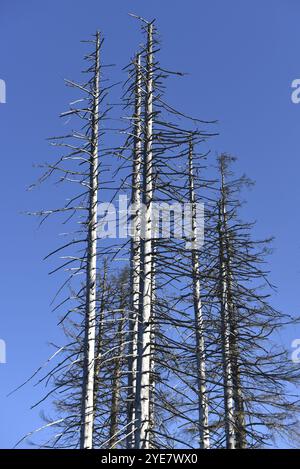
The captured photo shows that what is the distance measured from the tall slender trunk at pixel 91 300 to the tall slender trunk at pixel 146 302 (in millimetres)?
1191

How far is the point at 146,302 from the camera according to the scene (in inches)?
383

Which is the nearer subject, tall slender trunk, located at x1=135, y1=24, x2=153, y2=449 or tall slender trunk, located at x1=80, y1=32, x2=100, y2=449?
tall slender trunk, located at x1=135, y1=24, x2=153, y2=449

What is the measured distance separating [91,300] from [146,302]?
4.61ft

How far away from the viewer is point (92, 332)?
10617 millimetres

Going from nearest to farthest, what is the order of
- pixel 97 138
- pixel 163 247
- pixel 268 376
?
pixel 163 247 → pixel 97 138 → pixel 268 376

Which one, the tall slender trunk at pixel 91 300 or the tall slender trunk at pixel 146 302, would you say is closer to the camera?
the tall slender trunk at pixel 146 302

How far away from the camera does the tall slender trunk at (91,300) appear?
10.2 metres

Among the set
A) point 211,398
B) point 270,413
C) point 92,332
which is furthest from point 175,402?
point 92,332

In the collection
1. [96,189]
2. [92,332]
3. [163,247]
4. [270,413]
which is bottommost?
[270,413]

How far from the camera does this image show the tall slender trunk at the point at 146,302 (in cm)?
918

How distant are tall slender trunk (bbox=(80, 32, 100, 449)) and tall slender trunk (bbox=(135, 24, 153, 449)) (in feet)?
3.91

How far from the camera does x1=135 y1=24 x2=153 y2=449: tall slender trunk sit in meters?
9.18

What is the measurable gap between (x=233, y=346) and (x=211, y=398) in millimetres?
1923
